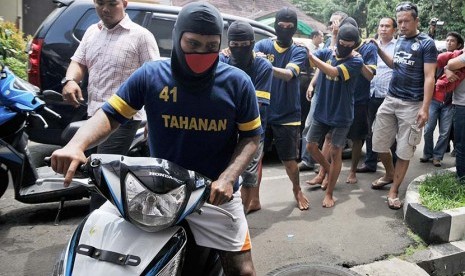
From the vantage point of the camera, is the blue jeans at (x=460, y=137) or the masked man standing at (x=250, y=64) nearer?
the masked man standing at (x=250, y=64)

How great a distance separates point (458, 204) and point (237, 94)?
9.52ft

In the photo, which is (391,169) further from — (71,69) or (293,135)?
(71,69)

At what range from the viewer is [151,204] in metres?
1.62

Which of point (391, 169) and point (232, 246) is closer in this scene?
point (232, 246)

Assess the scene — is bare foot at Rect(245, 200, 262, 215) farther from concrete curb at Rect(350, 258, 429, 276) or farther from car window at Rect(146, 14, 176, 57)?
car window at Rect(146, 14, 176, 57)

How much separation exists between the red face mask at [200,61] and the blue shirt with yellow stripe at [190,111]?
0.32ft

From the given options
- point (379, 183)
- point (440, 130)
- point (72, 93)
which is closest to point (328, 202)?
point (379, 183)

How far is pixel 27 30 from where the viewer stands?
13438mm

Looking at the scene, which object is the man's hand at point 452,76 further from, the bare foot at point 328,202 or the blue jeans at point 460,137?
the bare foot at point 328,202

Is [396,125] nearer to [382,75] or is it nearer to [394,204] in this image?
[394,204]

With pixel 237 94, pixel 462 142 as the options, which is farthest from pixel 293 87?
pixel 237 94

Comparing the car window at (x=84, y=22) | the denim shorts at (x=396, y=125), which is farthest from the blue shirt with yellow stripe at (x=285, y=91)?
the car window at (x=84, y=22)

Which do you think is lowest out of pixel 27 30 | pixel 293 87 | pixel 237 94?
pixel 27 30

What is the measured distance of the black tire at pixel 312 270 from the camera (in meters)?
3.13
